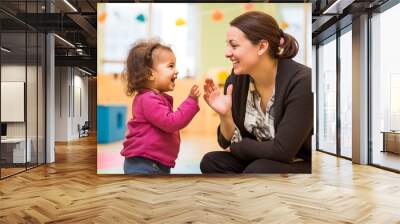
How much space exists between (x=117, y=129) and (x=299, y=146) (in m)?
2.55

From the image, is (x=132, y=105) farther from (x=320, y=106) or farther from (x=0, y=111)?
(x=320, y=106)

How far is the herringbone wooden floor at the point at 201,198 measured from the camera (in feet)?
13.7

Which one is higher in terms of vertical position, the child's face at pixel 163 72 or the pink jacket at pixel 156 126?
the child's face at pixel 163 72

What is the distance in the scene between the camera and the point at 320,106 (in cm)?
1165

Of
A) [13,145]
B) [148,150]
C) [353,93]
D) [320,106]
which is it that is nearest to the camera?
[148,150]

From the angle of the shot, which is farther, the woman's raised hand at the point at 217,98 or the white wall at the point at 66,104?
the white wall at the point at 66,104

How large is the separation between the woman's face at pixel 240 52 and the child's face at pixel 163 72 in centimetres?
82

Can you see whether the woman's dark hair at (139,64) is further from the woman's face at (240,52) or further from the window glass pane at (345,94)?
the window glass pane at (345,94)

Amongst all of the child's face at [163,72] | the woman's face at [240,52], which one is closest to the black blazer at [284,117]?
the woman's face at [240,52]

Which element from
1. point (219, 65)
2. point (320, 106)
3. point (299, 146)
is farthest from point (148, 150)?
point (320, 106)

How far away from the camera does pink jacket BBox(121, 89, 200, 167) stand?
223 inches

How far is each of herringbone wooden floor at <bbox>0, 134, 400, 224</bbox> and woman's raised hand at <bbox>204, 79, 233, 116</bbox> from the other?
3.50 feet

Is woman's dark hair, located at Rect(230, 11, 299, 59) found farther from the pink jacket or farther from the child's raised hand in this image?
the pink jacket

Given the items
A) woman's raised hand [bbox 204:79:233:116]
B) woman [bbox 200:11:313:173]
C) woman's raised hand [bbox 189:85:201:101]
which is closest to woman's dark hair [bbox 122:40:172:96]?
woman's raised hand [bbox 189:85:201:101]
